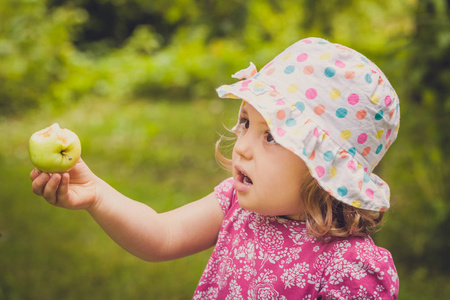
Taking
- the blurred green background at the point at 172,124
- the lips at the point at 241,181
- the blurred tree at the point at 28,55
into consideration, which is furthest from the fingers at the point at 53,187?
the blurred tree at the point at 28,55

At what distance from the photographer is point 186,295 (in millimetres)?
2957

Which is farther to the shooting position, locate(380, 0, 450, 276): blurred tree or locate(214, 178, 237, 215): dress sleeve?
locate(380, 0, 450, 276): blurred tree

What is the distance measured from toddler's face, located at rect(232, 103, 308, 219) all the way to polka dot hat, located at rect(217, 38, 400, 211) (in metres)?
0.07

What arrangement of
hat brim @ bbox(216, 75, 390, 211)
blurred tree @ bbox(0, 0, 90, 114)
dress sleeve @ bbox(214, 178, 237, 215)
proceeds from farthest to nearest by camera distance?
blurred tree @ bbox(0, 0, 90, 114) < dress sleeve @ bbox(214, 178, 237, 215) < hat brim @ bbox(216, 75, 390, 211)

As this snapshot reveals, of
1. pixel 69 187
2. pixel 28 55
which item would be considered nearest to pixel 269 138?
pixel 69 187

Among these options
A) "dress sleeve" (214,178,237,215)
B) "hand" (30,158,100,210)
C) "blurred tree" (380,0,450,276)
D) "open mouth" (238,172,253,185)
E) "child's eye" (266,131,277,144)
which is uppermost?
A: "child's eye" (266,131,277,144)

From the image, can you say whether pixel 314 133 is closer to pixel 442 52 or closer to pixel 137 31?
pixel 442 52

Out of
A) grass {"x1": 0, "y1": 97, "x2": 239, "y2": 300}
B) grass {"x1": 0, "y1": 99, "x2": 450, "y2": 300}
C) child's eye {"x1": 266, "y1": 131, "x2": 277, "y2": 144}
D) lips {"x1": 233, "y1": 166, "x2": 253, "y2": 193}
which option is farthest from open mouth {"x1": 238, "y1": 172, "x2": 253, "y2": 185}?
grass {"x1": 0, "y1": 99, "x2": 450, "y2": 300}

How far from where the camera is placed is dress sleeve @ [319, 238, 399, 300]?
1347 mm

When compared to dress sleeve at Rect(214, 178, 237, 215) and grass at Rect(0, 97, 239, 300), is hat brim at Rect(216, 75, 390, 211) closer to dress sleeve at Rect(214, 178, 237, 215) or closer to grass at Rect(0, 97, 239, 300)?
dress sleeve at Rect(214, 178, 237, 215)

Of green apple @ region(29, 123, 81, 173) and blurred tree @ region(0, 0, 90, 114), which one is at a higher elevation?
green apple @ region(29, 123, 81, 173)

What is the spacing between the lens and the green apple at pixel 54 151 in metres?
1.37

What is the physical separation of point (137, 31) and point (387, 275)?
Answer: 9794mm

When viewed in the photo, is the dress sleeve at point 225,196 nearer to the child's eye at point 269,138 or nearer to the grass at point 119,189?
the child's eye at point 269,138
